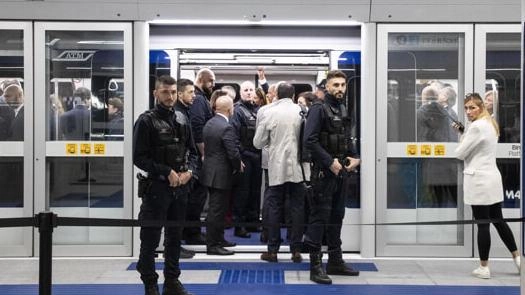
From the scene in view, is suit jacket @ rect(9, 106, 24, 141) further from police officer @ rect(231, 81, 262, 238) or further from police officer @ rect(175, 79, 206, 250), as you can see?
police officer @ rect(231, 81, 262, 238)

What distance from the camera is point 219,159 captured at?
21.2 feet

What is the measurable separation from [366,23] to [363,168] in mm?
1418

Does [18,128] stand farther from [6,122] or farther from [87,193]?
[87,193]

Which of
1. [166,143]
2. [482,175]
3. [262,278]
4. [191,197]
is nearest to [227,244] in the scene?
[191,197]

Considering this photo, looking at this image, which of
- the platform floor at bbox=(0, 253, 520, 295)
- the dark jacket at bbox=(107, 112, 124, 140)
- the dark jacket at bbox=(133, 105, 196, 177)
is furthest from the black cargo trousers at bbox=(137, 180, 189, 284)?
the dark jacket at bbox=(107, 112, 124, 140)

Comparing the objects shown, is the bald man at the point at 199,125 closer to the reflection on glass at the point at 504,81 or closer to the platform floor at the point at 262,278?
the platform floor at the point at 262,278

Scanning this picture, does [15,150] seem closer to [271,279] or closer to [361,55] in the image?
[271,279]

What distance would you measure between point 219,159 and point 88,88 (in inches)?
59.0

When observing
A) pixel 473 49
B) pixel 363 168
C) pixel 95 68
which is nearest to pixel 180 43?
pixel 95 68

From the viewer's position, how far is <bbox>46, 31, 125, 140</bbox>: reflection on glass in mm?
6582

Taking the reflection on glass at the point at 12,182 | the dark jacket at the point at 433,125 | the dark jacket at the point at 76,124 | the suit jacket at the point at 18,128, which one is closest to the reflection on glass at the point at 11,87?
the suit jacket at the point at 18,128

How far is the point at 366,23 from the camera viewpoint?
650 centimetres

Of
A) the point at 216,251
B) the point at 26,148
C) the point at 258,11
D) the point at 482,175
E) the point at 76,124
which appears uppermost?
the point at 258,11

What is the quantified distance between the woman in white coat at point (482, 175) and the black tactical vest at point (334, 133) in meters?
1.06
